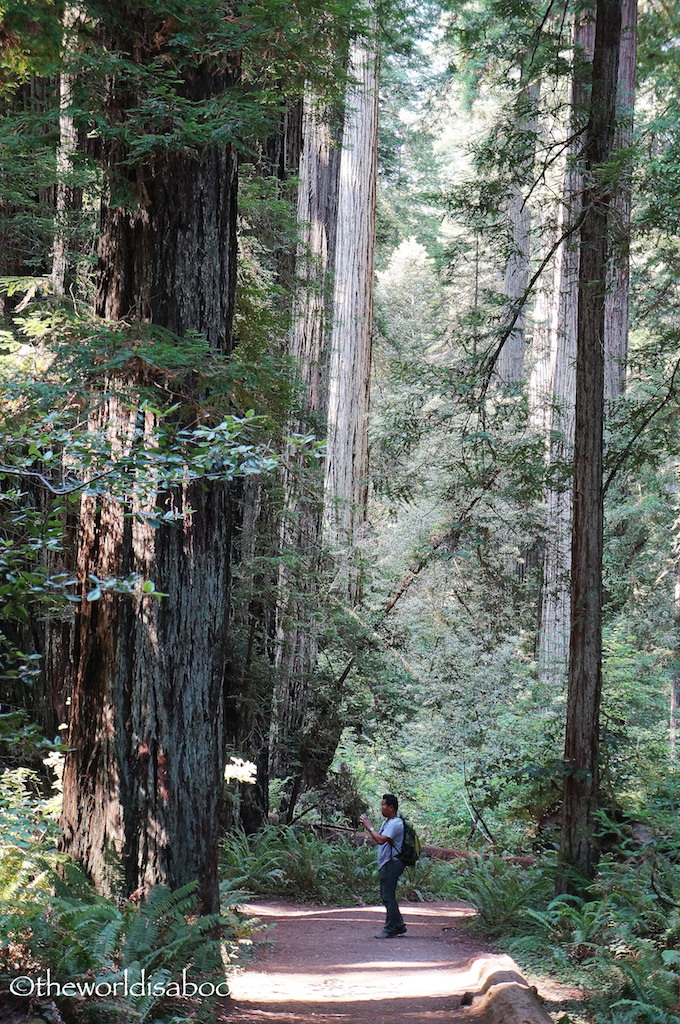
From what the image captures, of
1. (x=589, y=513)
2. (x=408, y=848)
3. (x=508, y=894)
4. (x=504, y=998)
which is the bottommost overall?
(x=508, y=894)

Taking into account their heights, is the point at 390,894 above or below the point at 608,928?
below

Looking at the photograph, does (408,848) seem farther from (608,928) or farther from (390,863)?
(608,928)

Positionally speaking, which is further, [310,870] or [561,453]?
[561,453]

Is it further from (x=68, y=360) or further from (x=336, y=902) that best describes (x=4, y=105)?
(x=336, y=902)

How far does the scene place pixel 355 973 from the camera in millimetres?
7406

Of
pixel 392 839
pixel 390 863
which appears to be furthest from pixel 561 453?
pixel 390 863

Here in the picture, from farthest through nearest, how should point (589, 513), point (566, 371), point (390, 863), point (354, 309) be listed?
point (566, 371)
point (354, 309)
point (390, 863)
point (589, 513)

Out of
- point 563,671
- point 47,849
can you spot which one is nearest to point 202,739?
point 47,849

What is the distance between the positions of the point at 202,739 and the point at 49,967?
1677mm

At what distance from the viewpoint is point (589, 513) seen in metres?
8.76

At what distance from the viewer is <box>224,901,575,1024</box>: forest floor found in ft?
20.3

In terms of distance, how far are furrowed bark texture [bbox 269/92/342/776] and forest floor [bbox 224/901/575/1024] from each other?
9.45 ft

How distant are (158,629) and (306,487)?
244 inches

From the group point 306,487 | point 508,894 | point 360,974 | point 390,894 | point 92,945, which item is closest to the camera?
point 92,945
